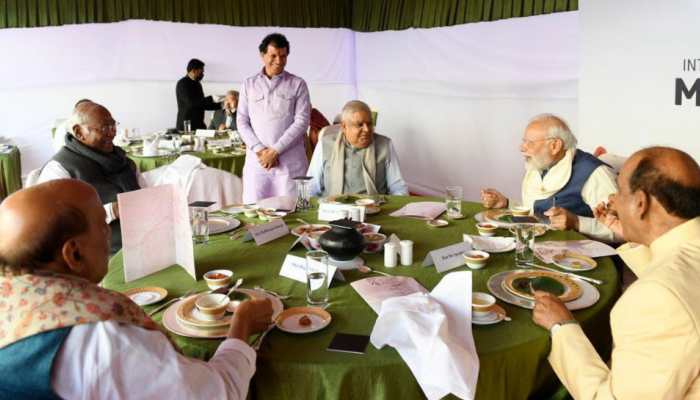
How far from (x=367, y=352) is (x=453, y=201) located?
4.64 feet

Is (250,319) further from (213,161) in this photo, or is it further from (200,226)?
(213,161)

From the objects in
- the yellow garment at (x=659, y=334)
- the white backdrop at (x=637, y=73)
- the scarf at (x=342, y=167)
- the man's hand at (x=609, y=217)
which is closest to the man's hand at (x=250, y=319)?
the yellow garment at (x=659, y=334)

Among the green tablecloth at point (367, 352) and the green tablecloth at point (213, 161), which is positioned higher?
the green tablecloth at point (213, 161)

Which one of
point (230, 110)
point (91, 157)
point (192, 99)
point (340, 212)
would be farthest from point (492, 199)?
point (192, 99)

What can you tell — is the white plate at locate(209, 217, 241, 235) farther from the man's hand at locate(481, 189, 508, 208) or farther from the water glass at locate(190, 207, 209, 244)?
the man's hand at locate(481, 189, 508, 208)

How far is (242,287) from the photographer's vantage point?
185 cm

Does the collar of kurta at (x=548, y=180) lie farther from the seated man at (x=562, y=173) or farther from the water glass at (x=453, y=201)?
the water glass at (x=453, y=201)

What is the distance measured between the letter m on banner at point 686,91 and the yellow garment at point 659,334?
104 inches

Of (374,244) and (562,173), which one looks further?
(562,173)

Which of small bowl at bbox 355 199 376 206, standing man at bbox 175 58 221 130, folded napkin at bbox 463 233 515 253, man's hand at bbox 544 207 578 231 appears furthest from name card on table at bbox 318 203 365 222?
standing man at bbox 175 58 221 130

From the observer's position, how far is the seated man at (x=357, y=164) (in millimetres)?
3512

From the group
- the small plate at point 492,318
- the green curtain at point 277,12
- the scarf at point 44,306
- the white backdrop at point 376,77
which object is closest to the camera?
the scarf at point 44,306

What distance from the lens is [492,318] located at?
157cm

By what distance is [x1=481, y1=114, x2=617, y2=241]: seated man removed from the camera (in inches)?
107
